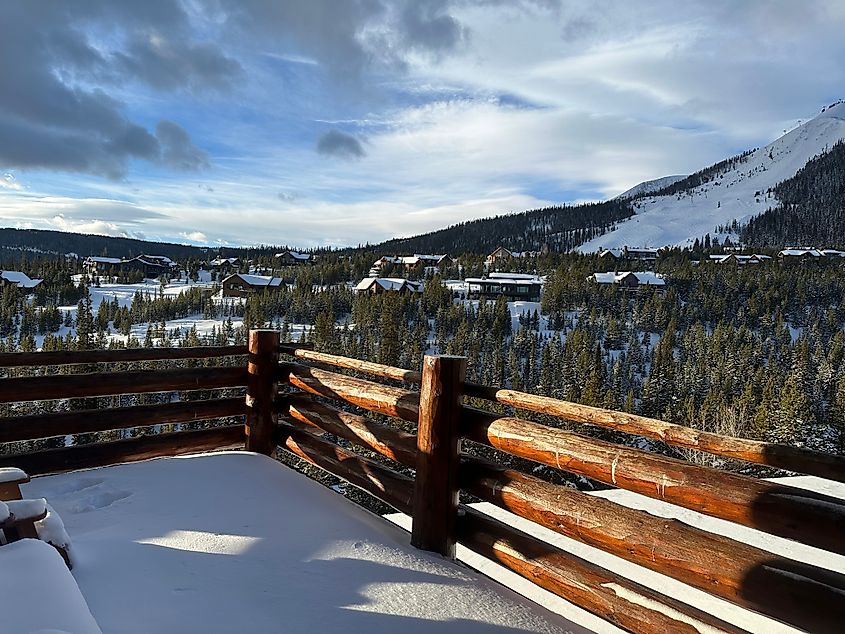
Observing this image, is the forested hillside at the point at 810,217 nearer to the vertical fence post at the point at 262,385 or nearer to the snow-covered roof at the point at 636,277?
the snow-covered roof at the point at 636,277

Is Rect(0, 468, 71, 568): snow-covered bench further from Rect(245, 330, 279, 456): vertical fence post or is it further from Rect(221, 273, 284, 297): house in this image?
Rect(221, 273, 284, 297): house

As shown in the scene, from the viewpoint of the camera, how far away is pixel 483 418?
3.40 meters

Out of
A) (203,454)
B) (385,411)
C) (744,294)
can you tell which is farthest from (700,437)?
(744,294)

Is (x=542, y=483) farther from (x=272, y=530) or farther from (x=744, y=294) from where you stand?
(x=744, y=294)

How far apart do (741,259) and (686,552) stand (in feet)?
474

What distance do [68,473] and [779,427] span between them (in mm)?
58009

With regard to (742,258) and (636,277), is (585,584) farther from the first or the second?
(742,258)

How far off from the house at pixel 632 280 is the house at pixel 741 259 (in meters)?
22.9

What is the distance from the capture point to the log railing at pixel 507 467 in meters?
2.15

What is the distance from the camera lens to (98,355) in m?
4.89

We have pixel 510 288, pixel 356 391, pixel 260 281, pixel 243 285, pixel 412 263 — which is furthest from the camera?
pixel 412 263

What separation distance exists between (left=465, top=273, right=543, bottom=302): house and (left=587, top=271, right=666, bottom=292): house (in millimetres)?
10708

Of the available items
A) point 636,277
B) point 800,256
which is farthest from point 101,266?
point 800,256

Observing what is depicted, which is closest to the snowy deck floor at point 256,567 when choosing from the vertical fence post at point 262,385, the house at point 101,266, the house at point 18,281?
the vertical fence post at point 262,385
